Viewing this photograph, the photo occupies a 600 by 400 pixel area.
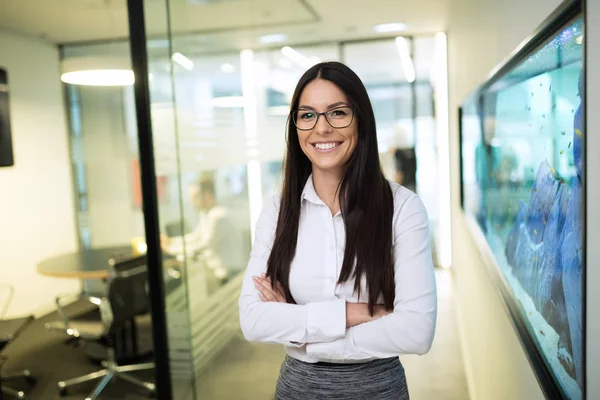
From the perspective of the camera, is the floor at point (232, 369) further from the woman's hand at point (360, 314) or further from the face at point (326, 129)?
the face at point (326, 129)

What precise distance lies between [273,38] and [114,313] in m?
2.71

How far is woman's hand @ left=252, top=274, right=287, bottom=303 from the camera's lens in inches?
64.0

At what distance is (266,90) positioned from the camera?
4457mm

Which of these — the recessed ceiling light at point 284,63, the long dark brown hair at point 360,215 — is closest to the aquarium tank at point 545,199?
the long dark brown hair at point 360,215

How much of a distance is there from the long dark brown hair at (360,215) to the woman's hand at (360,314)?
0.05 ft

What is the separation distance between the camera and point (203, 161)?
11.2ft

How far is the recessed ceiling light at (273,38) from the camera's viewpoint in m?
4.57

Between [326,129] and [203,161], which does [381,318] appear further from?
[203,161]

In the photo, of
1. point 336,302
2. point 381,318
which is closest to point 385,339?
point 381,318

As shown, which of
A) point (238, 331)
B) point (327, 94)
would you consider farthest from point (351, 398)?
point (238, 331)

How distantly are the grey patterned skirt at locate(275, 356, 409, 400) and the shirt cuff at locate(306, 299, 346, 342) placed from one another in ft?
0.37

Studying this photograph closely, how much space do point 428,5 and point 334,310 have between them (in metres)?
4.86

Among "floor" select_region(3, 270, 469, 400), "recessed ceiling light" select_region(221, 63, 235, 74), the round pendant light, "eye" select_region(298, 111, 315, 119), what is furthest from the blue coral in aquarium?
the round pendant light

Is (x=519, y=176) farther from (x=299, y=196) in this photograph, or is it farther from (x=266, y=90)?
(x=266, y=90)
